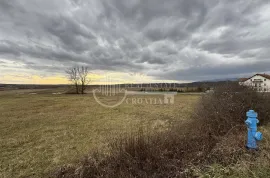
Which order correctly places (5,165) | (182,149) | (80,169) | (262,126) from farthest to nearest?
(262,126), (5,165), (182,149), (80,169)

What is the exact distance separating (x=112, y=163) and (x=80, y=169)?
619 mm

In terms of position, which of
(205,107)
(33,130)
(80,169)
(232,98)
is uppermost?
(232,98)

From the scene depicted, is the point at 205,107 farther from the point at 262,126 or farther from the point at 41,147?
the point at 41,147

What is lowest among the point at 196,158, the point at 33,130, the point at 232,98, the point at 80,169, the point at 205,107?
the point at 33,130

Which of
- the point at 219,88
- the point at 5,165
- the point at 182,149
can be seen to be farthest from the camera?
the point at 219,88

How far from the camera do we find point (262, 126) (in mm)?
4773

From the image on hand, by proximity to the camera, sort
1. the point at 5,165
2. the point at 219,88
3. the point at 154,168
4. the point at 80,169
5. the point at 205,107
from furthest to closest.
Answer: the point at 219,88 → the point at 205,107 → the point at 5,165 → the point at 80,169 → the point at 154,168

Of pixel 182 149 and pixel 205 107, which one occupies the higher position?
pixel 205 107

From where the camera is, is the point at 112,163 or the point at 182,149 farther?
the point at 182,149

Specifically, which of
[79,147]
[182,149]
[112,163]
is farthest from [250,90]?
[79,147]

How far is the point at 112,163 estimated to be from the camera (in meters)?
2.83

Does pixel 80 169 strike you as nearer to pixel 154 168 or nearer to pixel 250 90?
pixel 154 168

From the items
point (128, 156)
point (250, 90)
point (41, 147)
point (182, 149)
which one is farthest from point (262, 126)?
point (41, 147)

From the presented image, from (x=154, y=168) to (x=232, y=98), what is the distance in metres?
3.71
